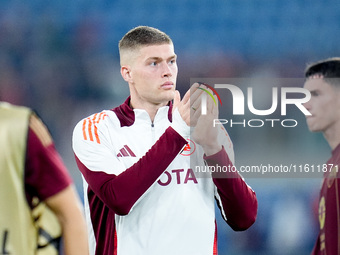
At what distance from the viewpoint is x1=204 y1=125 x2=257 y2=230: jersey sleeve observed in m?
2.27

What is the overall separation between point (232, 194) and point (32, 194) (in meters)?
1.07

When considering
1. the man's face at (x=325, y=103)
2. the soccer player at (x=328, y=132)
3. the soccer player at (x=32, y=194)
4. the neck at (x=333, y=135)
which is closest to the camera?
the soccer player at (x=32, y=194)

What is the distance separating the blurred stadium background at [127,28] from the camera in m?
4.78

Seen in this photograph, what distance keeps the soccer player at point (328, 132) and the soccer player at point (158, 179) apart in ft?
1.07

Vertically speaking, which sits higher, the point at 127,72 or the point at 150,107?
the point at 127,72

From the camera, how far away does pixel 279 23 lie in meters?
4.95

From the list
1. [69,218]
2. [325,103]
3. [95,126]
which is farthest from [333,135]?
[69,218]

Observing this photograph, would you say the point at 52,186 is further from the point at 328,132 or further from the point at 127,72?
the point at 328,132

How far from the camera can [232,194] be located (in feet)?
7.51

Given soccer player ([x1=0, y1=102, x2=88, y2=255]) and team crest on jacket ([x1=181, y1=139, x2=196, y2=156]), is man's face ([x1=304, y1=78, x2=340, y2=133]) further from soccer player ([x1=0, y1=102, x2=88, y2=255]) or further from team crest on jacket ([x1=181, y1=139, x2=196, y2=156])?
soccer player ([x1=0, y1=102, x2=88, y2=255])

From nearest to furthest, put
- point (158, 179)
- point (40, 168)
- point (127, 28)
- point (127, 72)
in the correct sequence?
point (40, 168) < point (158, 179) < point (127, 72) < point (127, 28)

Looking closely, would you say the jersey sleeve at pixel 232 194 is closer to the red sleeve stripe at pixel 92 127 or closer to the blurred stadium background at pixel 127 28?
the red sleeve stripe at pixel 92 127

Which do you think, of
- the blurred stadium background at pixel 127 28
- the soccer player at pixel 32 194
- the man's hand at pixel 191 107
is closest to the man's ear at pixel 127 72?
the man's hand at pixel 191 107

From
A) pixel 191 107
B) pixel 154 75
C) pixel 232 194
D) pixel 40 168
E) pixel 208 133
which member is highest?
pixel 154 75
